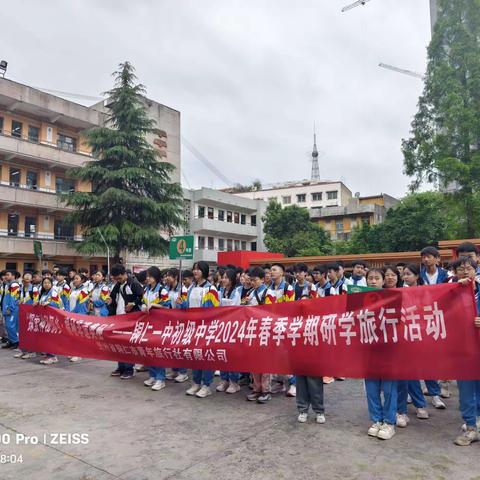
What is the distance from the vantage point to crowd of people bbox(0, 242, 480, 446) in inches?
165

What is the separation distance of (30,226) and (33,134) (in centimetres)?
547

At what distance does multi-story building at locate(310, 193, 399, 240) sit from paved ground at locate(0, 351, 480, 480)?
4371 cm

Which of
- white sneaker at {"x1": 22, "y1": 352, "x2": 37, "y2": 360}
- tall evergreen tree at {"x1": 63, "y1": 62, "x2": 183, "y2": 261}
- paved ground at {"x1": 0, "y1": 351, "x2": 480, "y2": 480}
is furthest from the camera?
tall evergreen tree at {"x1": 63, "y1": 62, "x2": 183, "y2": 261}

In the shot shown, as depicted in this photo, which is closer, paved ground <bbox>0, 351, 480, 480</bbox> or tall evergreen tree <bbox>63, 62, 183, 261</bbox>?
paved ground <bbox>0, 351, 480, 480</bbox>

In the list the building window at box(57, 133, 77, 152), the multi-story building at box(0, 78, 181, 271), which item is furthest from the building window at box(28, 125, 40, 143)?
the building window at box(57, 133, 77, 152)

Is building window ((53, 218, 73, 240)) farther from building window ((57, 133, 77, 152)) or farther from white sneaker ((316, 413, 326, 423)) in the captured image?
white sneaker ((316, 413, 326, 423))

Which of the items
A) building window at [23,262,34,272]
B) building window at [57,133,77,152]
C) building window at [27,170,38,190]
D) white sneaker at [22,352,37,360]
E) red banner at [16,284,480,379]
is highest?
building window at [57,133,77,152]

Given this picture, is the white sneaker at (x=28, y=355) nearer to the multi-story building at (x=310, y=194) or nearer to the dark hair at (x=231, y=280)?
the dark hair at (x=231, y=280)

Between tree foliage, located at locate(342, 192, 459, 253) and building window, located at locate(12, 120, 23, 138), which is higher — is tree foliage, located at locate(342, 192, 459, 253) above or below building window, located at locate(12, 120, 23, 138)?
below

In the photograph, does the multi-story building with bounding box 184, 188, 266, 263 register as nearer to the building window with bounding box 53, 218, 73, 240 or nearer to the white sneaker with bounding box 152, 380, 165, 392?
the building window with bounding box 53, 218, 73, 240

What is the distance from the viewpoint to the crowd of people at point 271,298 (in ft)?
13.8

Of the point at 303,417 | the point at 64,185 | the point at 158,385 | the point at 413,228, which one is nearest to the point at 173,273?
the point at 158,385

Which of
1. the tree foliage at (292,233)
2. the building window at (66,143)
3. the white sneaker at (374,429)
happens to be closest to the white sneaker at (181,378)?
A: the white sneaker at (374,429)

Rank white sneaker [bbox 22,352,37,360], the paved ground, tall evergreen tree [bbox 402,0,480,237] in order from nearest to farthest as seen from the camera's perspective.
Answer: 1. the paved ground
2. white sneaker [bbox 22,352,37,360]
3. tall evergreen tree [bbox 402,0,480,237]
